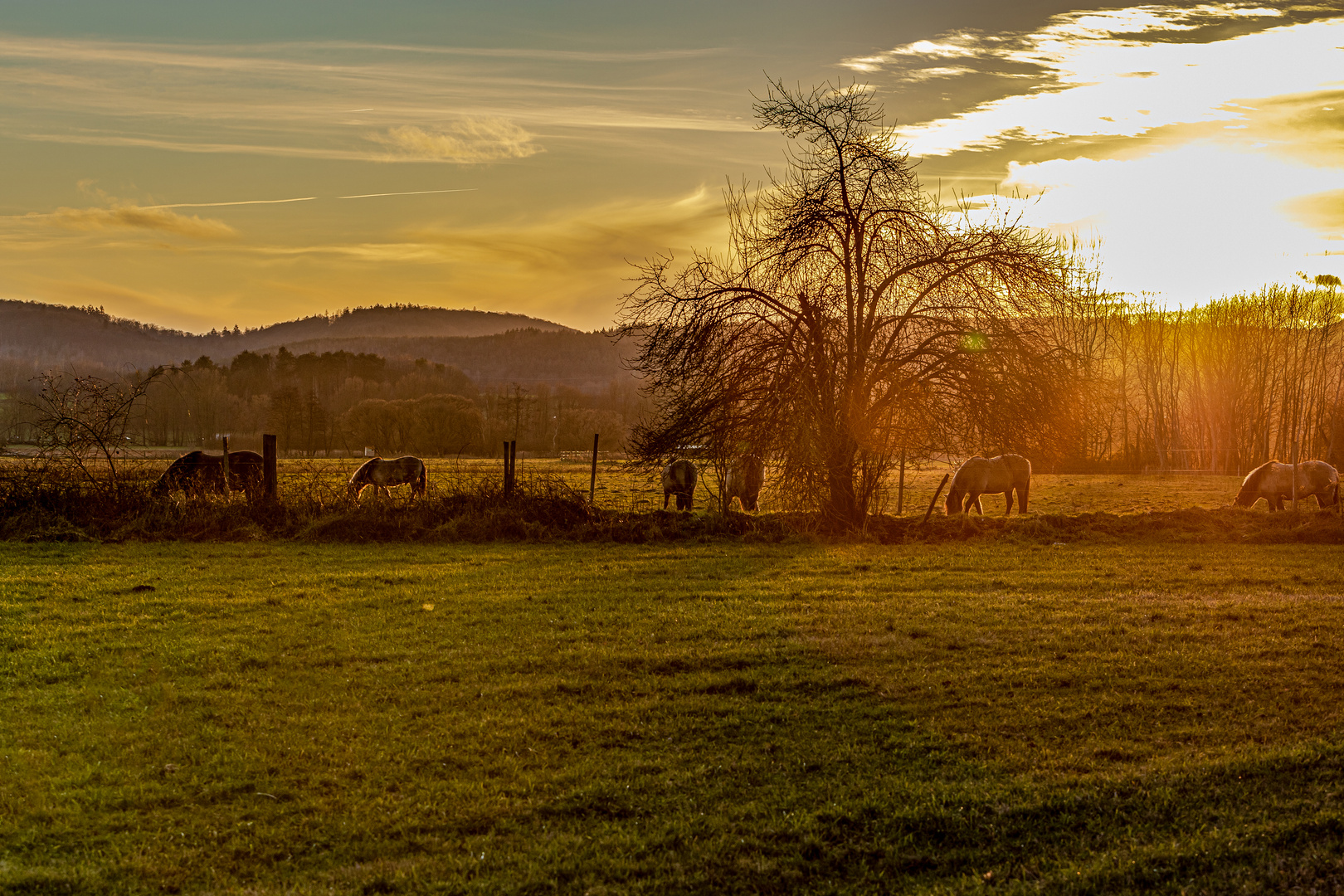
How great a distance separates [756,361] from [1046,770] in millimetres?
15017

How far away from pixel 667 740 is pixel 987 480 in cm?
2516

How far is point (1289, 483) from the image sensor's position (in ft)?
101

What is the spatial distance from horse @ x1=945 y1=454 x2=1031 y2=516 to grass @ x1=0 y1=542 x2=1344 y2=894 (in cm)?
1615

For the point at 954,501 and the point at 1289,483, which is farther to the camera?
the point at 1289,483

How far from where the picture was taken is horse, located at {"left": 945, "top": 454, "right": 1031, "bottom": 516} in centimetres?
3000

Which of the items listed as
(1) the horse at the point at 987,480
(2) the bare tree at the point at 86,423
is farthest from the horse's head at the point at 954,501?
(2) the bare tree at the point at 86,423

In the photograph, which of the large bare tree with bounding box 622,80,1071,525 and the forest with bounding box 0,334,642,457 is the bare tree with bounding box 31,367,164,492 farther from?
the forest with bounding box 0,334,642,457

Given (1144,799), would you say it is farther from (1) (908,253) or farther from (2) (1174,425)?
(2) (1174,425)

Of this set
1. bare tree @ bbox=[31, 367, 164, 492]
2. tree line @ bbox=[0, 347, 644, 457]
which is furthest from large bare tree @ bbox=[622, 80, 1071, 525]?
tree line @ bbox=[0, 347, 644, 457]

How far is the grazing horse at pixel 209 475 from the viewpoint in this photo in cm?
2219

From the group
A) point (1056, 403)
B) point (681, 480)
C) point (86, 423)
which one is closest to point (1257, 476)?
point (1056, 403)

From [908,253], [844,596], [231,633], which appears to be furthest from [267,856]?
[908,253]

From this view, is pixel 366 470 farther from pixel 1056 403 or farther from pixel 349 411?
pixel 349 411

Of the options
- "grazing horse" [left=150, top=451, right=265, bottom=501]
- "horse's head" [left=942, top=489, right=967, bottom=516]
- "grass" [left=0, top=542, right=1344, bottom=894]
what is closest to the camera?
"grass" [left=0, top=542, right=1344, bottom=894]
